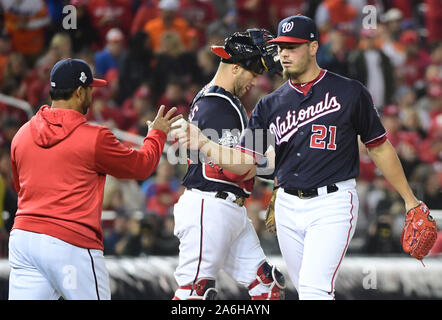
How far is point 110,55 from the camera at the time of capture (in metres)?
10.5

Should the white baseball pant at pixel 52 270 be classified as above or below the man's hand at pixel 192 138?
below

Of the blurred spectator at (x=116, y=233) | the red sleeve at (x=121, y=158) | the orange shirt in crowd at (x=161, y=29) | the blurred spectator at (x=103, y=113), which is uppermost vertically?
the orange shirt in crowd at (x=161, y=29)

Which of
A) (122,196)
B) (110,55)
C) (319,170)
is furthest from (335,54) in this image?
(319,170)

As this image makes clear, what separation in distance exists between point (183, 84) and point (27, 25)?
7.73ft

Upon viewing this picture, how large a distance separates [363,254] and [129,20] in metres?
5.42

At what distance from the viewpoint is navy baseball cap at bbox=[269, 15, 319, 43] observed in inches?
199

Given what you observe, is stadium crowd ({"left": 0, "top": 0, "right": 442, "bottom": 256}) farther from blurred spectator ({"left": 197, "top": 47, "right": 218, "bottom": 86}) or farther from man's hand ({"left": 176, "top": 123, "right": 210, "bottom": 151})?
man's hand ({"left": 176, "top": 123, "right": 210, "bottom": 151})

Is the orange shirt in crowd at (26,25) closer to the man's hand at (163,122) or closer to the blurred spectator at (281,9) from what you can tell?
the blurred spectator at (281,9)

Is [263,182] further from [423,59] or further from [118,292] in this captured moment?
[423,59]

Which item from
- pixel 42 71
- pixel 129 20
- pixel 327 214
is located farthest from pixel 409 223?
pixel 129 20

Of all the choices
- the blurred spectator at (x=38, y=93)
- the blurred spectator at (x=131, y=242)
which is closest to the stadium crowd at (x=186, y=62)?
the blurred spectator at (x=38, y=93)

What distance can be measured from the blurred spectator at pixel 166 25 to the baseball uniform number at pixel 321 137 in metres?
5.85

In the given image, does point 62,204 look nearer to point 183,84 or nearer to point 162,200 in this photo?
point 162,200

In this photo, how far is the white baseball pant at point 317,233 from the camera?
15.7 ft
